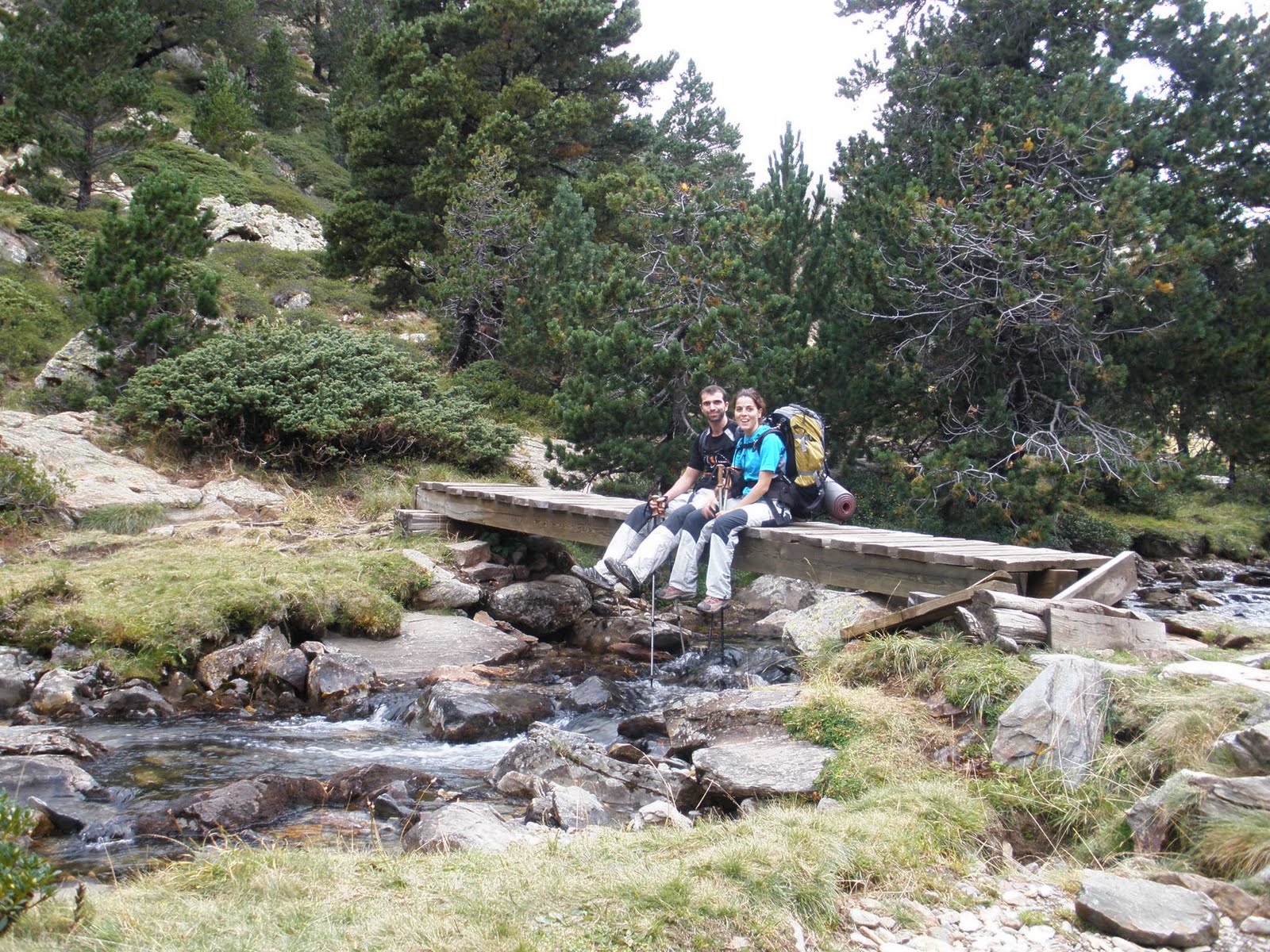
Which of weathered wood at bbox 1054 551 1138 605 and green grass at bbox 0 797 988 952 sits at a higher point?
weathered wood at bbox 1054 551 1138 605

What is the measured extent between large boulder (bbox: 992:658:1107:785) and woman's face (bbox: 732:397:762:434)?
3794 mm

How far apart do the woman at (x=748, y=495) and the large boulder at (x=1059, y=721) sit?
3.22 meters

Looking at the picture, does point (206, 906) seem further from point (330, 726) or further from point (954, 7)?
point (954, 7)

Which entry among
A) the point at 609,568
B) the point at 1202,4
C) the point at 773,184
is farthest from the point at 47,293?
the point at 1202,4

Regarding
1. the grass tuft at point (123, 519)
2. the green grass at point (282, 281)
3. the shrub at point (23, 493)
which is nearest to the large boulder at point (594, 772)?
the grass tuft at point (123, 519)

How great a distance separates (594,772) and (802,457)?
11.7ft

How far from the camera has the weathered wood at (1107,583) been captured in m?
6.03

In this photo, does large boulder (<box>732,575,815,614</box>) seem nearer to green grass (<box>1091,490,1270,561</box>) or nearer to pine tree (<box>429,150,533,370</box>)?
pine tree (<box>429,150,533,370</box>)

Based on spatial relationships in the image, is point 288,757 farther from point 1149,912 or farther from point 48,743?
point 1149,912

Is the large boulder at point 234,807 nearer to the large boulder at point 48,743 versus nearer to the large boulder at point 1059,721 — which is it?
the large boulder at point 48,743

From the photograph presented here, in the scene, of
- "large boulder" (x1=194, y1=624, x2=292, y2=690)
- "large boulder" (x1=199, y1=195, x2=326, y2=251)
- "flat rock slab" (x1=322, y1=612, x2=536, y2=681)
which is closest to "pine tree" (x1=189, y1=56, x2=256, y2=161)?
"large boulder" (x1=199, y1=195, x2=326, y2=251)

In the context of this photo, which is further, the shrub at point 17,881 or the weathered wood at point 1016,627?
the weathered wood at point 1016,627

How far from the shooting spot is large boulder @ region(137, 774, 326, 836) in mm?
4988

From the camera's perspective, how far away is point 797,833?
3797 millimetres
